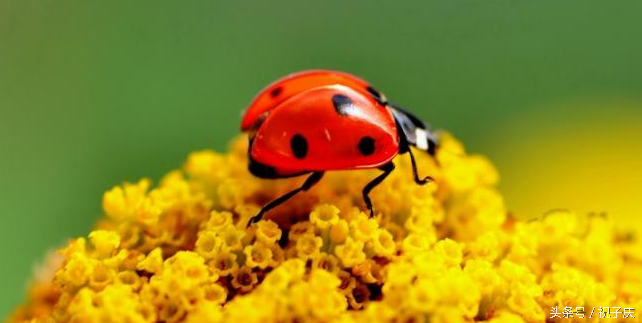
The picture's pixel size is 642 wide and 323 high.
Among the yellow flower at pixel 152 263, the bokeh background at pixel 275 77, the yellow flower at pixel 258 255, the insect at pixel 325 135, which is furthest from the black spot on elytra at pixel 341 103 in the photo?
the bokeh background at pixel 275 77

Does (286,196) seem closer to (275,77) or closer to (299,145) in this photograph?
(299,145)

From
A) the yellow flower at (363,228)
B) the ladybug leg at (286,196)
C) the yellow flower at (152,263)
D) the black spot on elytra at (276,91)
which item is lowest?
the yellow flower at (152,263)

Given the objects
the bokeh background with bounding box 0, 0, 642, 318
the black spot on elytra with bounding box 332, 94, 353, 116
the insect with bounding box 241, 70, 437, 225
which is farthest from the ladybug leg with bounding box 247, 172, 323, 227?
the bokeh background with bounding box 0, 0, 642, 318

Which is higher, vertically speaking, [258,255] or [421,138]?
[421,138]

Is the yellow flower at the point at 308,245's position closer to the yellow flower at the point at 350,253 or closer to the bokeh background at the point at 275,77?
the yellow flower at the point at 350,253

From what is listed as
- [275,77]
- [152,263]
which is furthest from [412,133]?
[275,77]

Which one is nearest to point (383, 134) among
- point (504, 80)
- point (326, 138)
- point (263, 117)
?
point (326, 138)

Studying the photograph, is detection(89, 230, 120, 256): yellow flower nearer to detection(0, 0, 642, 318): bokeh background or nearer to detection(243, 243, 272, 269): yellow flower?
detection(243, 243, 272, 269): yellow flower

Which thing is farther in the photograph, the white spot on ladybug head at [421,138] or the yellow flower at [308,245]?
the white spot on ladybug head at [421,138]
